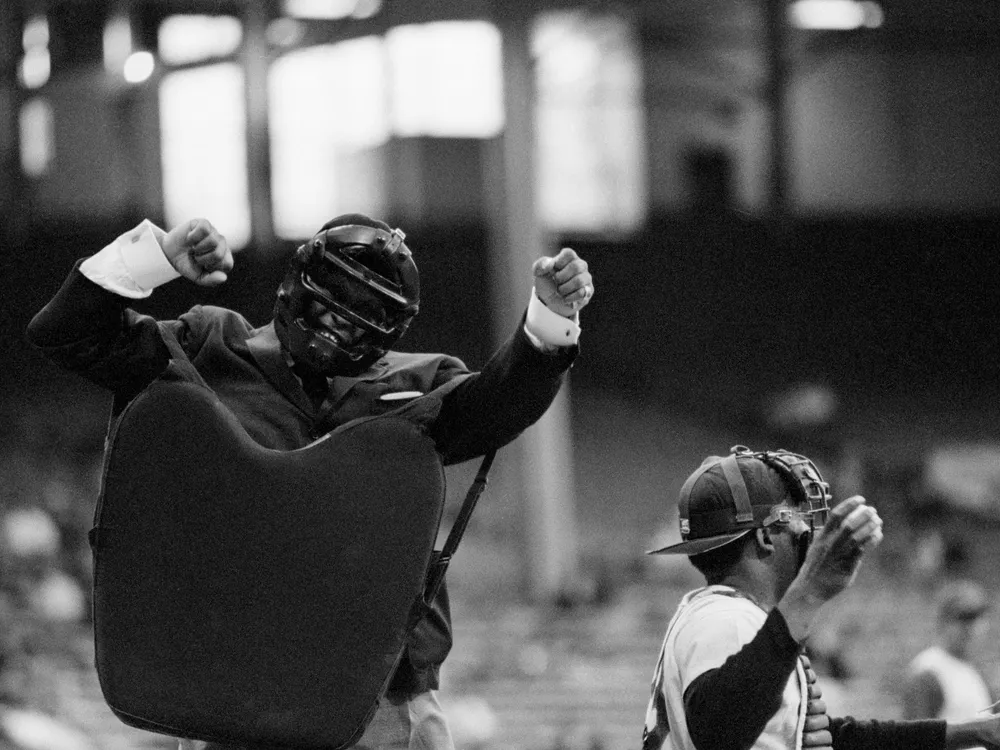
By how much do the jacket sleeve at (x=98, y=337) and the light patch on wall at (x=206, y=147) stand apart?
1479 cm

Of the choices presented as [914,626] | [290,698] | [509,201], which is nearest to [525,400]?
[290,698]

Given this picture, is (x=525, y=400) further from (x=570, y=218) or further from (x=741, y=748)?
(x=570, y=218)

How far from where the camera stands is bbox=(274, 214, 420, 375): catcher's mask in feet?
7.65

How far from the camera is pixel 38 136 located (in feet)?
58.3

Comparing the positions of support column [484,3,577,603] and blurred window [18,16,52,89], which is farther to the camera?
blurred window [18,16,52,89]

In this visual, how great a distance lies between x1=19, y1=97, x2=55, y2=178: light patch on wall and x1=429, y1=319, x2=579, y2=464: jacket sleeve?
52.7 ft

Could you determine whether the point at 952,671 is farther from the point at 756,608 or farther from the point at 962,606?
the point at 756,608

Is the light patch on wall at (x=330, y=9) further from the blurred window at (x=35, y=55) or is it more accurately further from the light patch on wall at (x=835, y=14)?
the light patch on wall at (x=835, y=14)

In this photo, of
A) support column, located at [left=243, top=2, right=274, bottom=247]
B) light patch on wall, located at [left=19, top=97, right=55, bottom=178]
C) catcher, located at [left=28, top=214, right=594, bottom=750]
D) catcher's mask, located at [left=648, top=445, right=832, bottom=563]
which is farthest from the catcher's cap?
Answer: light patch on wall, located at [left=19, top=97, right=55, bottom=178]

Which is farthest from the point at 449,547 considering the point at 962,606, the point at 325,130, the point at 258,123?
the point at 325,130

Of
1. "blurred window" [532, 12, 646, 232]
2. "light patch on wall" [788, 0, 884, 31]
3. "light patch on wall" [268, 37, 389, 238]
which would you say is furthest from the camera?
"blurred window" [532, 12, 646, 232]

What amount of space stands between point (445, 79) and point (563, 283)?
51.4ft

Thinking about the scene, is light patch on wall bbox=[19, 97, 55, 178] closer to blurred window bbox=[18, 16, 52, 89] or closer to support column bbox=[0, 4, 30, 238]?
blurred window bbox=[18, 16, 52, 89]

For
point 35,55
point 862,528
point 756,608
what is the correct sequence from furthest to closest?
point 35,55, point 756,608, point 862,528
